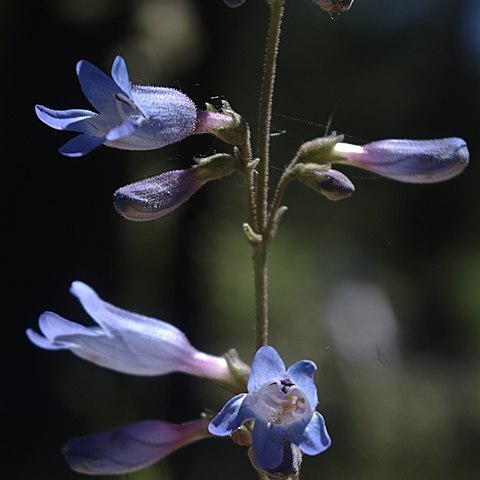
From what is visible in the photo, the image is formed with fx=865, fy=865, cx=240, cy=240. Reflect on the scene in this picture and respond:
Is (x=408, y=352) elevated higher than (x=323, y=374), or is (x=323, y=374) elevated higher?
(x=323, y=374)

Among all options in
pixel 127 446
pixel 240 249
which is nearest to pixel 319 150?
pixel 127 446

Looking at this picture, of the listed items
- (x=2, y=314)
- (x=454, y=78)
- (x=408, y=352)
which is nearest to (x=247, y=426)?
(x=2, y=314)

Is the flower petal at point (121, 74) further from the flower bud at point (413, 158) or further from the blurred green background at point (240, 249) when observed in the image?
the blurred green background at point (240, 249)

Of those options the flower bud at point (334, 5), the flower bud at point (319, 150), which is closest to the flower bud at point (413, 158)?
the flower bud at point (319, 150)

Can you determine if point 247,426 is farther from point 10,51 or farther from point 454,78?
point 454,78

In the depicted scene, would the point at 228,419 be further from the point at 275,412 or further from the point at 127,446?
the point at 127,446

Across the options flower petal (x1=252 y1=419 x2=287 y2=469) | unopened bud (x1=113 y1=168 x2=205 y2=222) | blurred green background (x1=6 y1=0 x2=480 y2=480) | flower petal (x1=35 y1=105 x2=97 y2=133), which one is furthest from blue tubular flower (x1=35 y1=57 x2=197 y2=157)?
blurred green background (x1=6 y1=0 x2=480 y2=480)

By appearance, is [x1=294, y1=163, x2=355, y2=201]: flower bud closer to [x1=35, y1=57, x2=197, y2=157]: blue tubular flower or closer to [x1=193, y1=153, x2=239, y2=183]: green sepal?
[x1=193, y1=153, x2=239, y2=183]: green sepal
